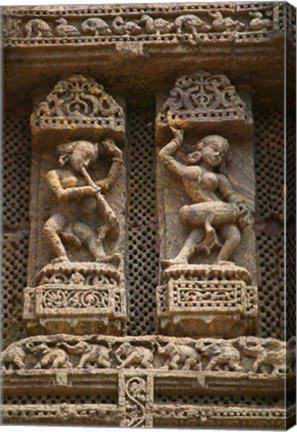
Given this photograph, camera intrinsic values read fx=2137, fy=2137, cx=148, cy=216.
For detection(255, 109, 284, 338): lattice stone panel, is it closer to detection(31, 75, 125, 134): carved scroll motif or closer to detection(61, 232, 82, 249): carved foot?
detection(31, 75, 125, 134): carved scroll motif

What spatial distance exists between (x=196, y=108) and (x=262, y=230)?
81cm

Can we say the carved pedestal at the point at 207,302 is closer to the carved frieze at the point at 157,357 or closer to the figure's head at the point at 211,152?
the carved frieze at the point at 157,357

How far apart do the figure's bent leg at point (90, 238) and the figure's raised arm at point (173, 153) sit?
597 mm

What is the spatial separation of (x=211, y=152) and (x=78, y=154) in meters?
0.78

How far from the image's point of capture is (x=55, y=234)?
12.3 meters

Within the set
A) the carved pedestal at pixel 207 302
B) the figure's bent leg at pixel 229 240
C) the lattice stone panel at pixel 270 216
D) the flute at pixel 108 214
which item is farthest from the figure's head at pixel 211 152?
the carved pedestal at pixel 207 302

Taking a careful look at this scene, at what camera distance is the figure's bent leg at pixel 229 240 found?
12203 mm

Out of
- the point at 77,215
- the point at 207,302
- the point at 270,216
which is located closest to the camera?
the point at 207,302

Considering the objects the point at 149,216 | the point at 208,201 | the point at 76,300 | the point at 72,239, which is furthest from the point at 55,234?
the point at 208,201

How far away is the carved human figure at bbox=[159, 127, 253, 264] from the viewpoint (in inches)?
482

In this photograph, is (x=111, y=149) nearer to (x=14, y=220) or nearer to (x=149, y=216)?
(x=149, y=216)

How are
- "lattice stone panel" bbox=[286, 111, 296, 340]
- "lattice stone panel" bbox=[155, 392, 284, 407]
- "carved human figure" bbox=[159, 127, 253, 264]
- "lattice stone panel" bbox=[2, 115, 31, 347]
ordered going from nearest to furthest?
1. "lattice stone panel" bbox=[155, 392, 284, 407]
2. "lattice stone panel" bbox=[286, 111, 296, 340]
3. "carved human figure" bbox=[159, 127, 253, 264]
4. "lattice stone panel" bbox=[2, 115, 31, 347]

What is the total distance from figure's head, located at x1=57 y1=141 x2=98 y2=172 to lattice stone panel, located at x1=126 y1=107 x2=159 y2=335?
0.29m

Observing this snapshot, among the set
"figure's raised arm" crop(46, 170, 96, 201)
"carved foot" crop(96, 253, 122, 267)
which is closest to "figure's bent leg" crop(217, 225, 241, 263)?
"carved foot" crop(96, 253, 122, 267)
